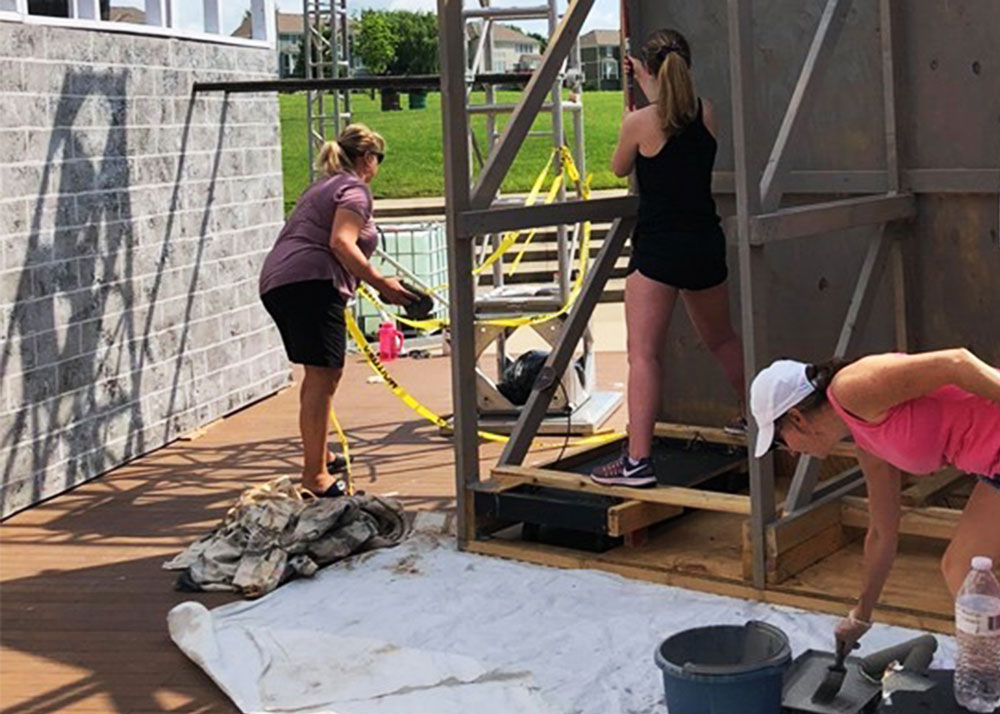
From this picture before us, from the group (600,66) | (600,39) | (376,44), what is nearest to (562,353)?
(600,66)

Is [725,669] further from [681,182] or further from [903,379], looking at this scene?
[681,182]

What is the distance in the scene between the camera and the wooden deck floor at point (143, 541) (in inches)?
212

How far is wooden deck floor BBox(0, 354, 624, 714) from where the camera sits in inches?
212

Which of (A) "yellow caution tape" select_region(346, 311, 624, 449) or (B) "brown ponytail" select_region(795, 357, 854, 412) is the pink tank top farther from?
(A) "yellow caution tape" select_region(346, 311, 624, 449)

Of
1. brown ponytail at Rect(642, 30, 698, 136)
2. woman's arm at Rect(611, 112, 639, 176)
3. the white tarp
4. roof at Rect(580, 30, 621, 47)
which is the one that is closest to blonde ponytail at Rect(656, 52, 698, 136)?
brown ponytail at Rect(642, 30, 698, 136)

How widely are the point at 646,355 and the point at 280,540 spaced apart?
1.66 metres

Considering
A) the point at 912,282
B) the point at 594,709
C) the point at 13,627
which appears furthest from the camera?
the point at 912,282

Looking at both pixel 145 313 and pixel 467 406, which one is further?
pixel 145 313

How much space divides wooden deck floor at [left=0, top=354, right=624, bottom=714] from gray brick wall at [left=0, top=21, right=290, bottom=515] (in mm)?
263

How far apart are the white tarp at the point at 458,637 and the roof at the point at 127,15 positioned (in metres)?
4.42

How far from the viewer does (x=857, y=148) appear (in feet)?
21.7

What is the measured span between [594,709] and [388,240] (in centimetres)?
1004

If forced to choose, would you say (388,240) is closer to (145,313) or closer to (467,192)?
(145,313)

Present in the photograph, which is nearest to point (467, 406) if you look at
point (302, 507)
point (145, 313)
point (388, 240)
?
point (302, 507)
